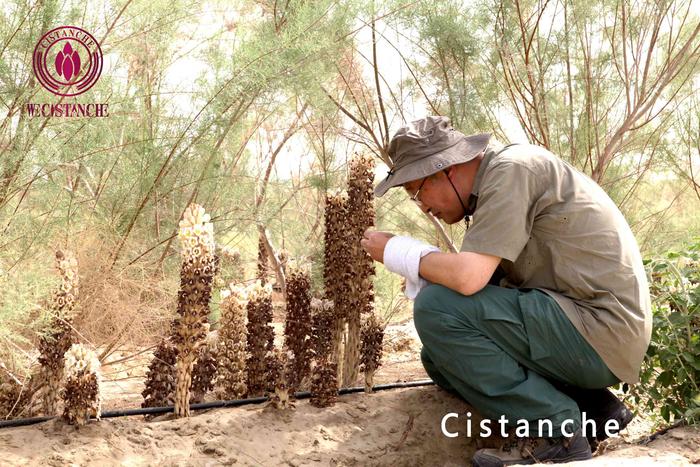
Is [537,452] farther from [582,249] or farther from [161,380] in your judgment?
[161,380]

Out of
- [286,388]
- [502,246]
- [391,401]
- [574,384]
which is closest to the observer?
[502,246]

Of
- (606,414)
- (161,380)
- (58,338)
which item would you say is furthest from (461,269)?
(58,338)

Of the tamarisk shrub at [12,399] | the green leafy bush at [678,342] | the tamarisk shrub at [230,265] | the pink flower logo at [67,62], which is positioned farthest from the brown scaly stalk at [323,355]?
the pink flower logo at [67,62]

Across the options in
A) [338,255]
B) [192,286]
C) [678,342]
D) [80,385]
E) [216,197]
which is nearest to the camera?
[80,385]

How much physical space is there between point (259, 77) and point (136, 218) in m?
1.06

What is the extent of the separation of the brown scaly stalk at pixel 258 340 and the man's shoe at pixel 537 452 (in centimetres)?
112

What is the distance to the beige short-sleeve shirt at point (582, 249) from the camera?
307 cm

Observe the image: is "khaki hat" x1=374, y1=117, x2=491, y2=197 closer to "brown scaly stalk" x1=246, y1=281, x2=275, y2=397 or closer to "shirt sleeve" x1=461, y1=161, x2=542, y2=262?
"shirt sleeve" x1=461, y1=161, x2=542, y2=262

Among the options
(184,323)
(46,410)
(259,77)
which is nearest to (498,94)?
(259,77)

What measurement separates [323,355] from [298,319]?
0.88 feet

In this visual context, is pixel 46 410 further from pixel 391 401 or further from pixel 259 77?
pixel 259 77

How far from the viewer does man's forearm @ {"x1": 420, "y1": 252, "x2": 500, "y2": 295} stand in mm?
3002

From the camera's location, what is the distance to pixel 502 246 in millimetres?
2951

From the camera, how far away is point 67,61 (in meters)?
3.92
